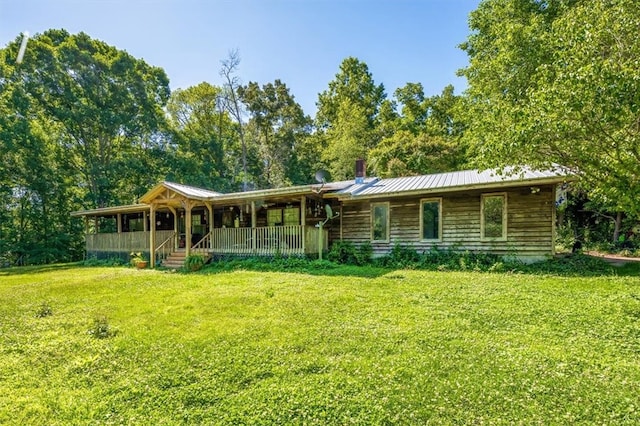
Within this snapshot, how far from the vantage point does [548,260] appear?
1026 cm

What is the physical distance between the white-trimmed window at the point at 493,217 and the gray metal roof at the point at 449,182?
0.67 m

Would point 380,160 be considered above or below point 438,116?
below

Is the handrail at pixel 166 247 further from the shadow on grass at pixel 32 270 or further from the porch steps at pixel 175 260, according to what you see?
the shadow on grass at pixel 32 270

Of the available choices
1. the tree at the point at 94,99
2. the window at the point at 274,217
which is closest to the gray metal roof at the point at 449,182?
the window at the point at 274,217

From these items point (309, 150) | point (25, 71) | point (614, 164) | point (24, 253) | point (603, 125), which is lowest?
point (24, 253)

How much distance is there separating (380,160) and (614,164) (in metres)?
17.0

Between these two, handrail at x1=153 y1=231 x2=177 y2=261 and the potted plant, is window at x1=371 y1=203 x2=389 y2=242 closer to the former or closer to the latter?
handrail at x1=153 y1=231 x2=177 y2=261

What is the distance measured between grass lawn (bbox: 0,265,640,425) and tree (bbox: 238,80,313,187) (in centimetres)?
2548

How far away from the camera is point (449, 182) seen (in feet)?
38.8

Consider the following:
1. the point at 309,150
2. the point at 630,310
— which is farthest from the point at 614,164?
the point at 309,150

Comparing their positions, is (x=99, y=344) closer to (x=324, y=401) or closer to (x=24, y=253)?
(x=324, y=401)

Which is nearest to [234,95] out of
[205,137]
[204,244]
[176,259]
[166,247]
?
[205,137]

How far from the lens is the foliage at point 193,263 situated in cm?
1252

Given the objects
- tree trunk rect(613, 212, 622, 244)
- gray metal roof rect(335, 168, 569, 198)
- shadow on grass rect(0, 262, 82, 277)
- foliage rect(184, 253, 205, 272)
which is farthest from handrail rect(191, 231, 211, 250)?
tree trunk rect(613, 212, 622, 244)
